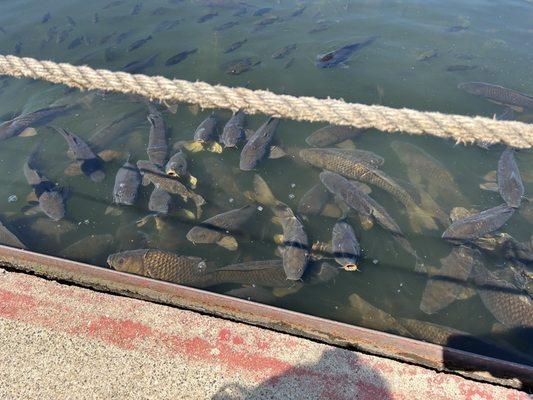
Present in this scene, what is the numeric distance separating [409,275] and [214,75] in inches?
212

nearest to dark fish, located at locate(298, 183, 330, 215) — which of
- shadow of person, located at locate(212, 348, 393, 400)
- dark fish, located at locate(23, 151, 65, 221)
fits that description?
shadow of person, located at locate(212, 348, 393, 400)

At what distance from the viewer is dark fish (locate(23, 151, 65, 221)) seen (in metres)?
4.58

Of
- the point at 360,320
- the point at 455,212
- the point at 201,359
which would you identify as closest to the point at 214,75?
the point at 455,212

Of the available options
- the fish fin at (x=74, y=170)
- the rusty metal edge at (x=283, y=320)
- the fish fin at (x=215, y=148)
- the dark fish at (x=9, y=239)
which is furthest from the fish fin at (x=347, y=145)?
the dark fish at (x=9, y=239)

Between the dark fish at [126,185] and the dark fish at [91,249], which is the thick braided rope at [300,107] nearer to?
the dark fish at [126,185]

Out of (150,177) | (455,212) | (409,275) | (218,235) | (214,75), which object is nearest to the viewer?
(409,275)

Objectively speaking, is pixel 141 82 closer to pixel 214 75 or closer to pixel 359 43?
pixel 214 75

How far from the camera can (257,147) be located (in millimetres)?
5293

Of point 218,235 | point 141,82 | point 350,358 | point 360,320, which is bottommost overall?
point 360,320

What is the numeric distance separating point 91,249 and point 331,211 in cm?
296

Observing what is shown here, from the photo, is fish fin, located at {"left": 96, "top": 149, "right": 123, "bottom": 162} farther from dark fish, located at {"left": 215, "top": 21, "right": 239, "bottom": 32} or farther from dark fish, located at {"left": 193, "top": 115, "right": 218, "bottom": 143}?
dark fish, located at {"left": 215, "top": 21, "right": 239, "bottom": 32}

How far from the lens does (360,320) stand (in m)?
3.61

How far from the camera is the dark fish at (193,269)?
3814mm

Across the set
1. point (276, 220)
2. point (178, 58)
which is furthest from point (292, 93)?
point (276, 220)
